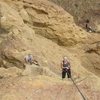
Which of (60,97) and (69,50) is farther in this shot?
(69,50)

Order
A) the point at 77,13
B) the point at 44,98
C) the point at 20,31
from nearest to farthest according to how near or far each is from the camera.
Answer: the point at 44,98 < the point at 20,31 < the point at 77,13

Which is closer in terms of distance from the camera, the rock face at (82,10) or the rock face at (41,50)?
the rock face at (41,50)

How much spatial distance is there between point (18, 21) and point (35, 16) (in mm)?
2203

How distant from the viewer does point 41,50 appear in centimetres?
1948

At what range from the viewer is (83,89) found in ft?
42.8

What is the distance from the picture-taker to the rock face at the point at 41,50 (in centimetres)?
1277

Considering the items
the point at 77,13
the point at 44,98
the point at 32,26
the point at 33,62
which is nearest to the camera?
the point at 44,98

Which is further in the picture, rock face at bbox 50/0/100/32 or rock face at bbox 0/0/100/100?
rock face at bbox 50/0/100/32

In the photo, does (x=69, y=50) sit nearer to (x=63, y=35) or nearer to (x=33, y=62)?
(x=63, y=35)

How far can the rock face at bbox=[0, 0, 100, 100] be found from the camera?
12773 millimetres

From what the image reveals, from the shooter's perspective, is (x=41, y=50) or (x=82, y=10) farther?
(x=82, y=10)

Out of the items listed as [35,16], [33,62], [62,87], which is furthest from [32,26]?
[62,87]

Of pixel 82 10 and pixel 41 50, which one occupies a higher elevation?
pixel 82 10

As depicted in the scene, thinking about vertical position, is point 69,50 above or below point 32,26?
below
